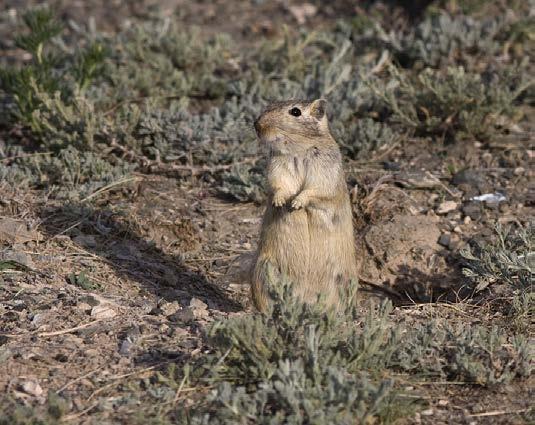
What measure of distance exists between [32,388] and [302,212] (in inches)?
83.6

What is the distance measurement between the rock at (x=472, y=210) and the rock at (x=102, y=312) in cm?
321

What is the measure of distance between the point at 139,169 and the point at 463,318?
10.7 ft

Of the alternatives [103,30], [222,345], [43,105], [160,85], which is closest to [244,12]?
[103,30]

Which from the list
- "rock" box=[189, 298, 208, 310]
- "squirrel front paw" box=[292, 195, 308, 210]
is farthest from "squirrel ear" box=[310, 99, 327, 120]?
"rock" box=[189, 298, 208, 310]

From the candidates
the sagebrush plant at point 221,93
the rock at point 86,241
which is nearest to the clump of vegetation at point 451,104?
the sagebrush plant at point 221,93

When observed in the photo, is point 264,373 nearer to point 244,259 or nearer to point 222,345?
point 222,345

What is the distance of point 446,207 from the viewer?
24.5 ft

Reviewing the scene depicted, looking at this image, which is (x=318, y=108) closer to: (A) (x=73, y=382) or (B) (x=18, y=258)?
(B) (x=18, y=258)

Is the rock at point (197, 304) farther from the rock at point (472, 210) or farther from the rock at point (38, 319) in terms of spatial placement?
the rock at point (472, 210)

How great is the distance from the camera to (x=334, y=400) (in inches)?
168

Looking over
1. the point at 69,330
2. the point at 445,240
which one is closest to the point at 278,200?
the point at 69,330

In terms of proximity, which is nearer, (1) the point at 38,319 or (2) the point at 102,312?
(1) the point at 38,319

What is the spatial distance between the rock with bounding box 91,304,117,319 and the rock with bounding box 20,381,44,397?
0.84m

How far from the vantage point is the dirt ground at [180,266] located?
472cm
